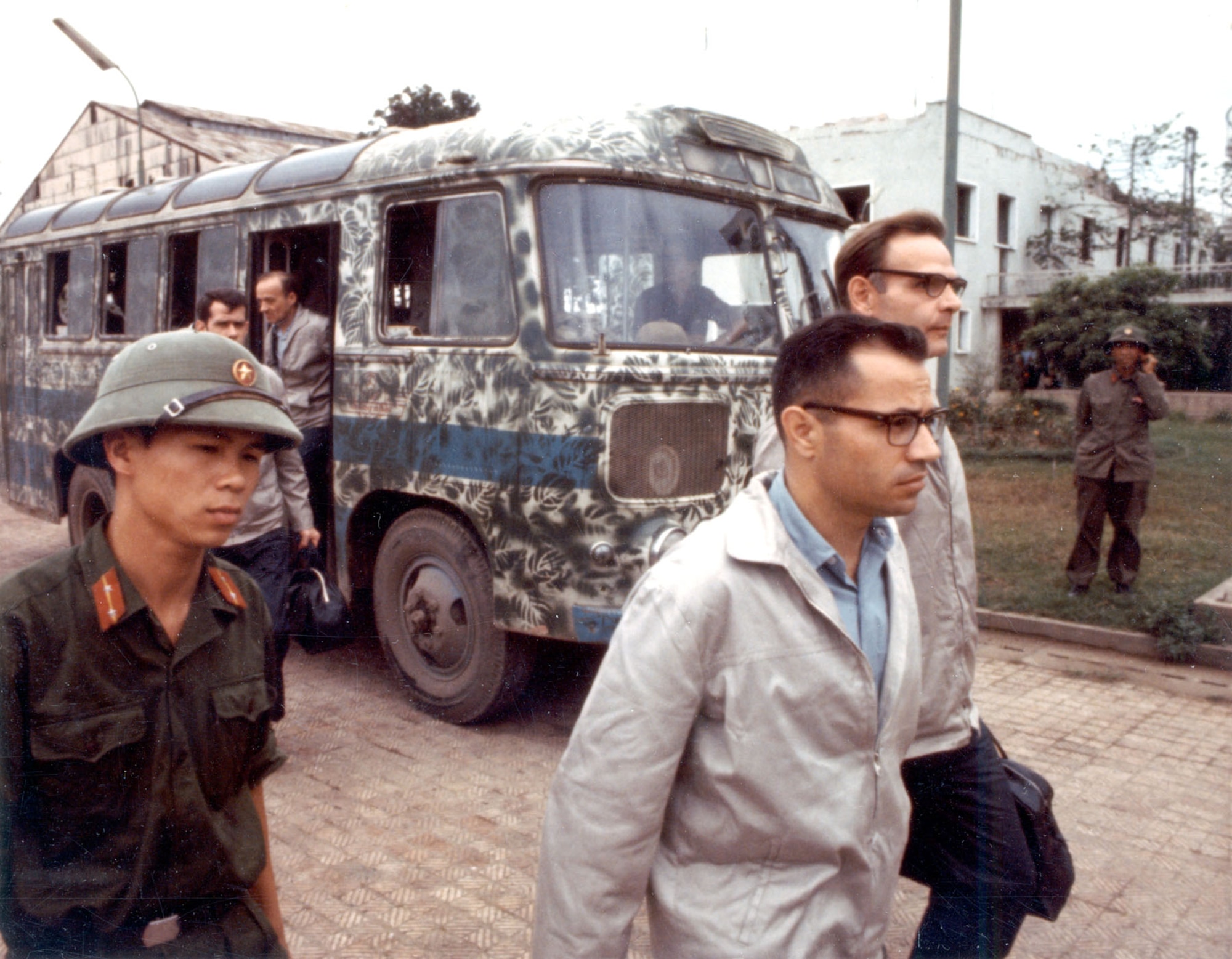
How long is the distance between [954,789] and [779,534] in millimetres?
1100

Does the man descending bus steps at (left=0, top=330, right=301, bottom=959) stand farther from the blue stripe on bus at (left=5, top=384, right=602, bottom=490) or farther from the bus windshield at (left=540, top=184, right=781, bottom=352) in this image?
the bus windshield at (left=540, top=184, right=781, bottom=352)

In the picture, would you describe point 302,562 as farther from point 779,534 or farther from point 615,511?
point 779,534

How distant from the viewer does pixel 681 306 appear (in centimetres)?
562

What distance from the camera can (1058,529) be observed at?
446 inches

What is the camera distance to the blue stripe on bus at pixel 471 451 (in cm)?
536

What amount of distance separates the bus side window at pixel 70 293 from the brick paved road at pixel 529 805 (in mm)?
3656

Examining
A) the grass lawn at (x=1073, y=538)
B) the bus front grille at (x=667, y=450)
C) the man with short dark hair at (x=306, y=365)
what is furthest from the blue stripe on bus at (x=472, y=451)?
the grass lawn at (x=1073, y=538)

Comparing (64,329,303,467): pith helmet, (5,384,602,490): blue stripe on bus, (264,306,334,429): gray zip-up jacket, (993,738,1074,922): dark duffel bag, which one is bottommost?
(993,738,1074,922): dark duffel bag

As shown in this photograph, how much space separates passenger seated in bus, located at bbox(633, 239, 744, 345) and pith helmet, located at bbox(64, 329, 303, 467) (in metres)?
3.65

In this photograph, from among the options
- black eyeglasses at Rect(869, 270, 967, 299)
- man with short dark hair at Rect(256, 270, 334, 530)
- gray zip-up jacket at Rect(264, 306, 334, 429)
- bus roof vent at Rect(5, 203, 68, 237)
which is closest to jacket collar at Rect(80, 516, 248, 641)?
black eyeglasses at Rect(869, 270, 967, 299)

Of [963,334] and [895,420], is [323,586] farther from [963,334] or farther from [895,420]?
[963,334]

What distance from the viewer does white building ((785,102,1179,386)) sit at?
27.7m

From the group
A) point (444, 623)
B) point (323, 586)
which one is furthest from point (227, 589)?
point (444, 623)

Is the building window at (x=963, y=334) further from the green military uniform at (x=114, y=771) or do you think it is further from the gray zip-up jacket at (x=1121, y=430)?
the green military uniform at (x=114, y=771)
